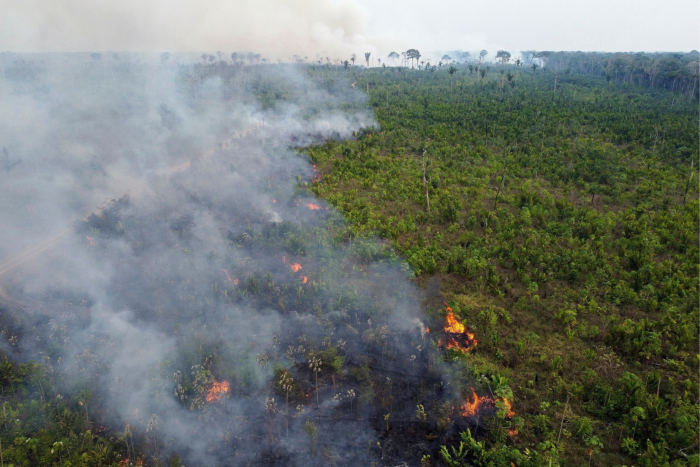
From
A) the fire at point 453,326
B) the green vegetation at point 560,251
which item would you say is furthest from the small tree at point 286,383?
the fire at point 453,326

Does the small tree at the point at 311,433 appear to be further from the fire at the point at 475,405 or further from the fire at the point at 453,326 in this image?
the fire at the point at 453,326

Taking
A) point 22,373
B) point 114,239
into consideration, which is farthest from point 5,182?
point 22,373

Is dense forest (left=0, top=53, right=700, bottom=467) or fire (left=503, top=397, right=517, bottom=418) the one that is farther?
fire (left=503, top=397, right=517, bottom=418)

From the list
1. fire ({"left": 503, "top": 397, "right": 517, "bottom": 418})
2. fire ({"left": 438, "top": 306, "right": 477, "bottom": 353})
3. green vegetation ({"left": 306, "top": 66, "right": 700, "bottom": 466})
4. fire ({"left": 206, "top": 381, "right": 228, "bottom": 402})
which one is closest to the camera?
green vegetation ({"left": 306, "top": 66, "right": 700, "bottom": 466})

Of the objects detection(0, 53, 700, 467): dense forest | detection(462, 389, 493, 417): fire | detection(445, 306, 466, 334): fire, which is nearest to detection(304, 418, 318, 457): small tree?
detection(0, 53, 700, 467): dense forest

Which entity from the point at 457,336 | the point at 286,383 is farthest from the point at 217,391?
the point at 457,336

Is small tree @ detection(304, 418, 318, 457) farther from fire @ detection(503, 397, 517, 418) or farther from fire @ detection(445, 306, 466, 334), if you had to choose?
fire @ detection(445, 306, 466, 334)

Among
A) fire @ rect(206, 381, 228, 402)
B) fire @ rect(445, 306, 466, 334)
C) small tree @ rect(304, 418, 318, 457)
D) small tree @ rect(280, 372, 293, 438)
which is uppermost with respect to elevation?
fire @ rect(445, 306, 466, 334)
